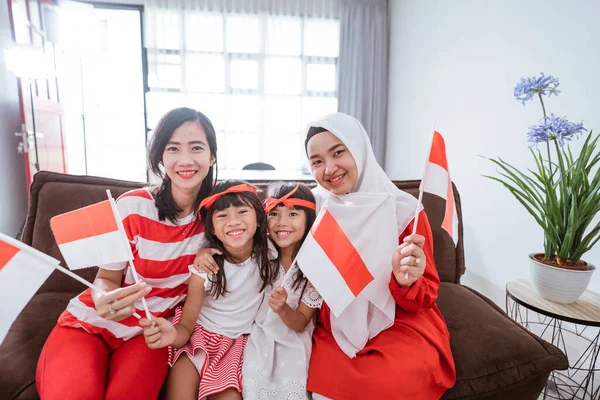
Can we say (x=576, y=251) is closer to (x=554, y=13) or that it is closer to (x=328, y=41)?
(x=554, y=13)

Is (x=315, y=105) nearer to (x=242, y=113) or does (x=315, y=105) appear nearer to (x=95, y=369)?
(x=242, y=113)

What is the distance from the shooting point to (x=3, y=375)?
981 millimetres

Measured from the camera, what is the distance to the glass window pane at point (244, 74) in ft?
14.8

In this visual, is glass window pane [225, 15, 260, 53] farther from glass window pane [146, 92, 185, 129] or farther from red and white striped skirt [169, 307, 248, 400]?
red and white striped skirt [169, 307, 248, 400]

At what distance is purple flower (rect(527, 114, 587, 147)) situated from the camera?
4.59 feet

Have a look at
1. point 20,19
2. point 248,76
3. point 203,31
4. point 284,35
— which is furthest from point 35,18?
point 284,35

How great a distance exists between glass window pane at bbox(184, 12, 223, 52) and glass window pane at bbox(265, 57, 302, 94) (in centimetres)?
67

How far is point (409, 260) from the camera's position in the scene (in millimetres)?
993

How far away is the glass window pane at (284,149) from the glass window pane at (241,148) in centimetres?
14

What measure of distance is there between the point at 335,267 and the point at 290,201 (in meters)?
0.31

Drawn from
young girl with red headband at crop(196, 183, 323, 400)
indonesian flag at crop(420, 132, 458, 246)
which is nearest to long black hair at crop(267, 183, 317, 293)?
young girl with red headband at crop(196, 183, 323, 400)

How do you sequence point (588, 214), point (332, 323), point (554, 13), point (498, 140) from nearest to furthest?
point (332, 323), point (588, 214), point (554, 13), point (498, 140)

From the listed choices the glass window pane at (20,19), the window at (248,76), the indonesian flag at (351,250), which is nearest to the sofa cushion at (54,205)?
the indonesian flag at (351,250)

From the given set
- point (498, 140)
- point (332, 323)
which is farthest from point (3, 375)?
point (498, 140)
